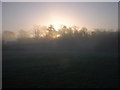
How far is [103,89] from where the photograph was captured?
4.49 meters

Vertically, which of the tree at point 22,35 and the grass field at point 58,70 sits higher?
the tree at point 22,35

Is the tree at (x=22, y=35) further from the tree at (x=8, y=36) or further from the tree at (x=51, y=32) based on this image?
the tree at (x=51, y=32)

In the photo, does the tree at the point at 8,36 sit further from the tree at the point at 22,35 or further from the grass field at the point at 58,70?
the grass field at the point at 58,70

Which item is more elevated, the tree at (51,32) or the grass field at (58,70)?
the tree at (51,32)

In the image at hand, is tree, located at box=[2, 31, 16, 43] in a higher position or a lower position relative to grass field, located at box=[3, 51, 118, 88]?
Result: higher

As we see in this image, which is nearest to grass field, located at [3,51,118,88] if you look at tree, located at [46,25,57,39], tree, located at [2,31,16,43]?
tree, located at [2,31,16,43]

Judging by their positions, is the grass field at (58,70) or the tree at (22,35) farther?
the tree at (22,35)

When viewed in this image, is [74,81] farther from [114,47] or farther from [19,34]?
[19,34]

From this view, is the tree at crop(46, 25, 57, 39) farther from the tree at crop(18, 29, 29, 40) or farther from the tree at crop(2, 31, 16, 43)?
the tree at crop(2, 31, 16, 43)

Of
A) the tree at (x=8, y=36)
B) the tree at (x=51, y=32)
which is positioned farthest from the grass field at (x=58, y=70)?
the tree at (x=51, y=32)

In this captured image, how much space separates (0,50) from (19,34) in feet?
1.79

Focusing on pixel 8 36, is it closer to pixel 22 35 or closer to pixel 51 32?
pixel 22 35

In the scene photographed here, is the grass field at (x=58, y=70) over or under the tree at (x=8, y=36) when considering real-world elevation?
under

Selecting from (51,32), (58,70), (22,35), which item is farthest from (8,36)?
(58,70)
